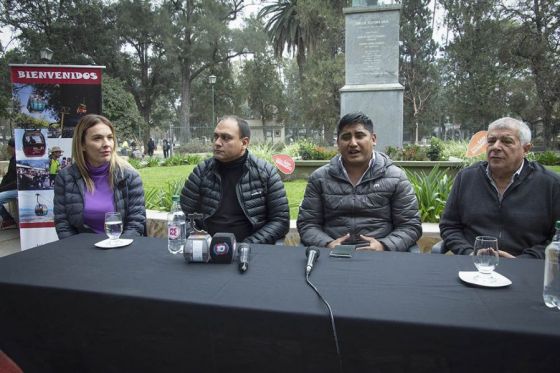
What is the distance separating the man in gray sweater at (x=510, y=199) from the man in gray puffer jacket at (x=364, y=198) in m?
0.35

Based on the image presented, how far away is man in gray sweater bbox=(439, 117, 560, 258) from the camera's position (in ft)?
8.45

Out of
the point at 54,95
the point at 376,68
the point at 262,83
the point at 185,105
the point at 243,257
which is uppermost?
the point at 262,83

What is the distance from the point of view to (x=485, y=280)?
163 centimetres

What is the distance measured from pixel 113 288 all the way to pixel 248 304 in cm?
57

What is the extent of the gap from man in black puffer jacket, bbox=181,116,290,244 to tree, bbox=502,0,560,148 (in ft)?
66.7

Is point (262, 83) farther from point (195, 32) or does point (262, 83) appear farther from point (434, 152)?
point (434, 152)

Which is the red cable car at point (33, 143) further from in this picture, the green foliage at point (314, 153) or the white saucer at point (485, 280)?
the green foliage at point (314, 153)

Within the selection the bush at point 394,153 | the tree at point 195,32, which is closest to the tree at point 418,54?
the tree at point 195,32

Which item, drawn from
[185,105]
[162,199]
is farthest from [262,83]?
[162,199]

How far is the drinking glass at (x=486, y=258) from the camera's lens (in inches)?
65.0

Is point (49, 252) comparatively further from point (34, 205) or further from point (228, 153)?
point (34, 205)

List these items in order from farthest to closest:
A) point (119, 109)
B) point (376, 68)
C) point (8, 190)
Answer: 1. point (119, 109)
2. point (376, 68)
3. point (8, 190)

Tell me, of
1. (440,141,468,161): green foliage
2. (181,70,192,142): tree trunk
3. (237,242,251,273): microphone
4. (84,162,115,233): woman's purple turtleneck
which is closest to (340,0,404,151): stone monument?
(440,141,468,161): green foliage

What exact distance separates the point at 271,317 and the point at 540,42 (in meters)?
22.0
